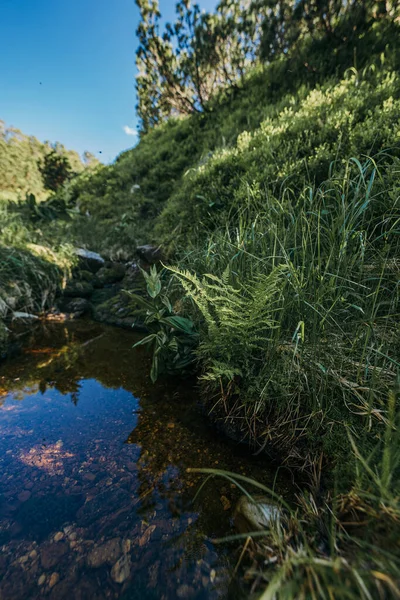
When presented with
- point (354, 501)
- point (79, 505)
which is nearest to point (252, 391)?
point (354, 501)

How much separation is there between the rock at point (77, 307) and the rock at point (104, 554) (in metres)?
3.72

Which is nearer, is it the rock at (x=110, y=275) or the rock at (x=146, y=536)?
the rock at (x=146, y=536)

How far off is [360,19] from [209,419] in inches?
335

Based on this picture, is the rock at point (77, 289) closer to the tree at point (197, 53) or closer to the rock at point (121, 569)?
the rock at point (121, 569)

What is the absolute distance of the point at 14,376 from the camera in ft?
8.59

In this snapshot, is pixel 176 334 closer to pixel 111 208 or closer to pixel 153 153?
pixel 111 208

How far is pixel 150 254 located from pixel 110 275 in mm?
1313

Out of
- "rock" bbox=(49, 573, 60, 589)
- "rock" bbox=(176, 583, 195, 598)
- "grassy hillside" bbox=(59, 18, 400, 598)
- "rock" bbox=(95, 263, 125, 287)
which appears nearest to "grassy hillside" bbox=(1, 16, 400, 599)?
"grassy hillside" bbox=(59, 18, 400, 598)

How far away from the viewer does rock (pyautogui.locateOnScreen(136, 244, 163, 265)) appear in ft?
14.7

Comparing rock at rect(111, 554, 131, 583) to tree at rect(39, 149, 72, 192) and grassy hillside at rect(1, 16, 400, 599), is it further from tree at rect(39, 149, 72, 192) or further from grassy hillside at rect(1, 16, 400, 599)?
tree at rect(39, 149, 72, 192)

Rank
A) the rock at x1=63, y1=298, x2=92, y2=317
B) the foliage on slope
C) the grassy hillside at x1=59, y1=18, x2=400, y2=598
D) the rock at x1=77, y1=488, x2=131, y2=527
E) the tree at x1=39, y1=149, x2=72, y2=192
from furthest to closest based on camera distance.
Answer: the foliage on slope, the tree at x1=39, y1=149, x2=72, y2=192, the rock at x1=63, y1=298, x2=92, y2=317, the rock at x1=77, y1=488, x2=131, y2=527, the grassy hillside at x1=59, y1=18, x2=400, y2=598

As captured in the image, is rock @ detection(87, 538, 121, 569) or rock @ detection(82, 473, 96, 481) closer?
rock @ detection(87, 538, 121, 569)

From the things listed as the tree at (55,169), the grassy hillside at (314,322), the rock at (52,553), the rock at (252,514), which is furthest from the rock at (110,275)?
the tree at (55,169)

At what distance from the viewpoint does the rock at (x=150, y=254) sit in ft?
14.7
